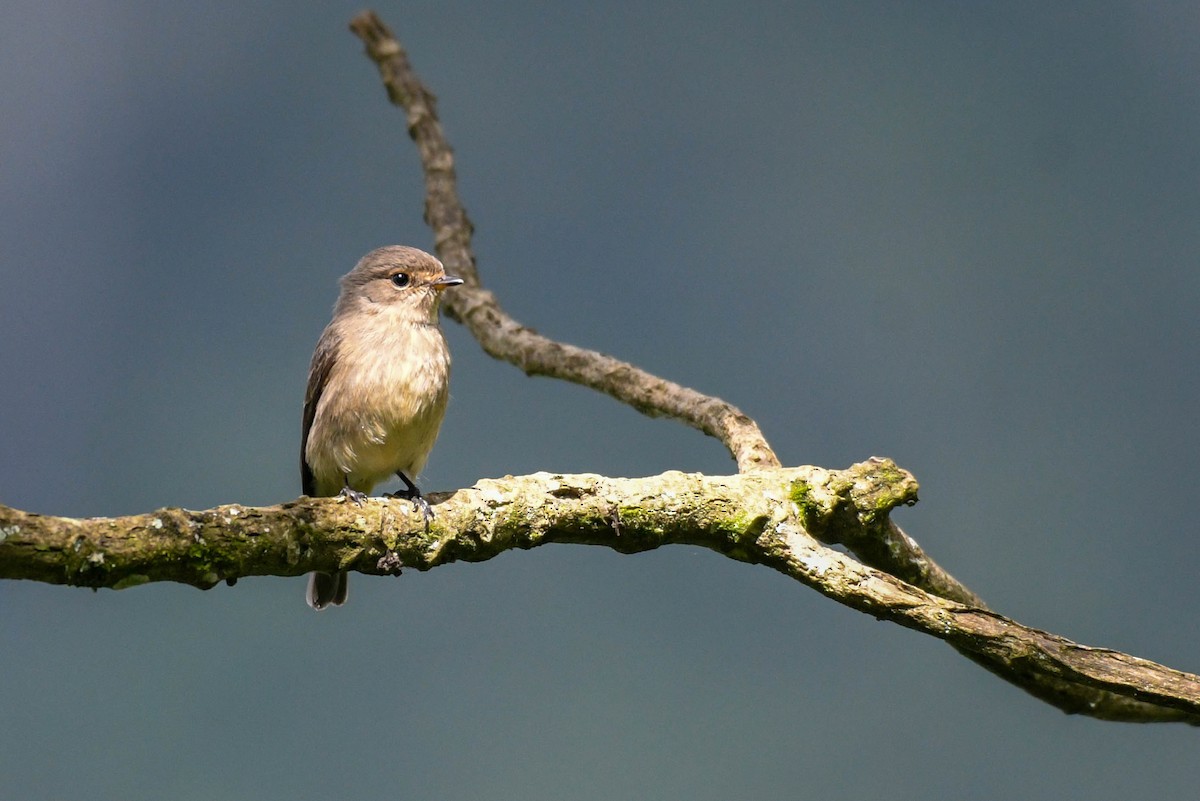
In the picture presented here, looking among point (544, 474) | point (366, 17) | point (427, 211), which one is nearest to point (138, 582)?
point (544, 474)

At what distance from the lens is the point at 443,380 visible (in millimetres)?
3973

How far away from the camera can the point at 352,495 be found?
11.2 feet

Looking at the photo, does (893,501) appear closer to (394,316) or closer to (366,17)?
(394,316)

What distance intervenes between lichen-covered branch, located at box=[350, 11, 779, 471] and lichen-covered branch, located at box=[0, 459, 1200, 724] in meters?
0.36

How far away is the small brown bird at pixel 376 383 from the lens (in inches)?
152

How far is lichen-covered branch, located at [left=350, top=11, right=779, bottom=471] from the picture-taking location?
373cm

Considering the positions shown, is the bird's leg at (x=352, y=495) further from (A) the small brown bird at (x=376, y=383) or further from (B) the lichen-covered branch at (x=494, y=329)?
(B) the lichen-covered branch at (x=494, y=329)

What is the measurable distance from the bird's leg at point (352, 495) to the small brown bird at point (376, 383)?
0.01m

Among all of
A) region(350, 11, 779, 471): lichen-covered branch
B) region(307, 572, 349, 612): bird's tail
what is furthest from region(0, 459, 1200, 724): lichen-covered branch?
region(307, 572, 349, 612): bird's tail

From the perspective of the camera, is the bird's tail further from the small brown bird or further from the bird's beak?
the bird's beak

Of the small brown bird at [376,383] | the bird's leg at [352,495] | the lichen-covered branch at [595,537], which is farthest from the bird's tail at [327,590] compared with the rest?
the lichen-covered branch at [595,537]

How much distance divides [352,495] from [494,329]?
1412 millimetres

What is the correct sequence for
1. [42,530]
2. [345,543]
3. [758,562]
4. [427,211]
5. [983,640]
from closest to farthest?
[42,530], [345,543], [983,640], [758,562], [427,211]

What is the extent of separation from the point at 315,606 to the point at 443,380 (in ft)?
3.66
